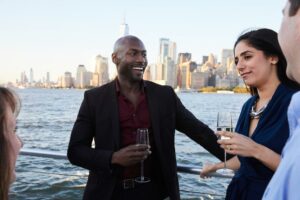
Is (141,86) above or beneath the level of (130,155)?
above

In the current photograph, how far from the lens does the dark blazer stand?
278cm

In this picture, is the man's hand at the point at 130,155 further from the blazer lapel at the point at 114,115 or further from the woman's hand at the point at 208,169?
the woman's hand at the point at 208,169

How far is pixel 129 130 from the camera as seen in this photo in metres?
2.83

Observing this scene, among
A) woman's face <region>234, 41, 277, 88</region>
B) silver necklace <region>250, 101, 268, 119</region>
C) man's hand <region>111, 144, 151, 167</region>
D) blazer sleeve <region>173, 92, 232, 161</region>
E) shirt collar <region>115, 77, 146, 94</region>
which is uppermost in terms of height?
woman's face <region>234, 41, 277, 88</region>

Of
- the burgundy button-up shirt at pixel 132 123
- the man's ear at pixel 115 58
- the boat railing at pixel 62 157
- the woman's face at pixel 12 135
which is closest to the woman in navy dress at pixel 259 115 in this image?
the boat railing at pixel 62 157

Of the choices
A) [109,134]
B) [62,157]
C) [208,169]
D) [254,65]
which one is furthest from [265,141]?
[62,157]

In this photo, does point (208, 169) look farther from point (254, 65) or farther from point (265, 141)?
point (254, 65)

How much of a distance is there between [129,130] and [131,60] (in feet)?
1.71

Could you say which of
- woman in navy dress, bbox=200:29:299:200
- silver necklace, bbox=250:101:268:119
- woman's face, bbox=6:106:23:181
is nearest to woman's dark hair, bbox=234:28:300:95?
woman in navy dress, bbox=200:29:299:200

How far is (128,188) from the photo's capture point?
2783mm

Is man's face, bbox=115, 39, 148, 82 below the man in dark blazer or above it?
above

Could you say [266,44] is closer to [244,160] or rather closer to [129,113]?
[244,160]

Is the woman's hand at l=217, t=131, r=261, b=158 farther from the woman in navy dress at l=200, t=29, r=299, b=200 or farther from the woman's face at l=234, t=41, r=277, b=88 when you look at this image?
the woman's face at l=234, t=41, r=277, b=88

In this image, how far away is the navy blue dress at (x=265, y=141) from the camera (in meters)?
2.12
